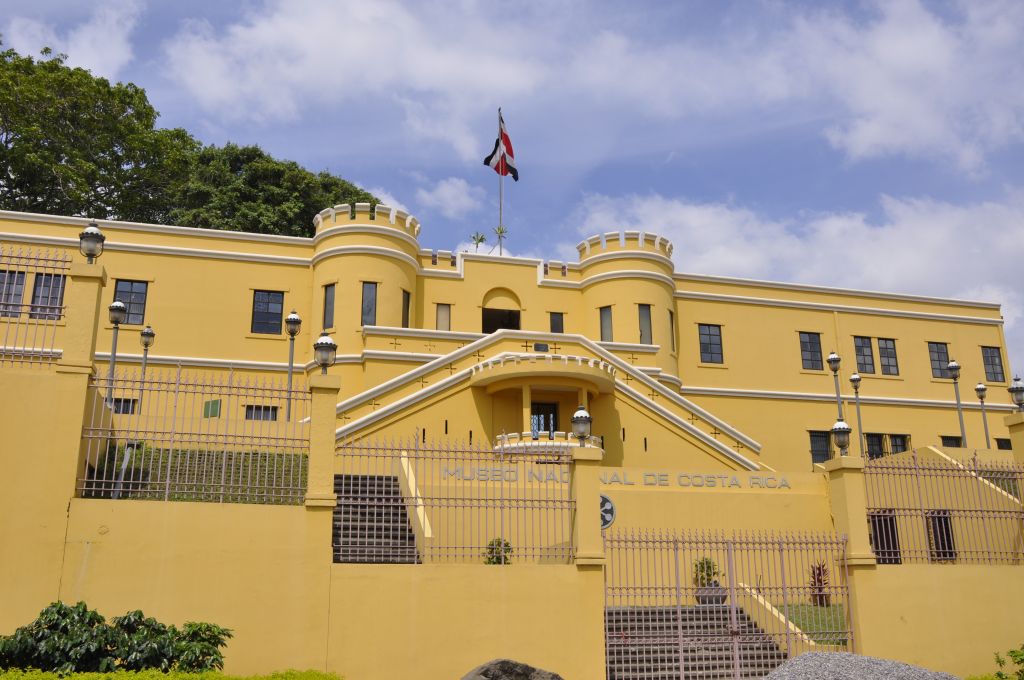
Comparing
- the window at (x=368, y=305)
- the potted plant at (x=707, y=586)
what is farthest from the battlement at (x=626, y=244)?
the potted plant at (x=707, y=586)

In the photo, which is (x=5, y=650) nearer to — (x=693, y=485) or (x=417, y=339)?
(x=693, y=485)

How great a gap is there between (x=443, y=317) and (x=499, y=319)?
85.4 inches

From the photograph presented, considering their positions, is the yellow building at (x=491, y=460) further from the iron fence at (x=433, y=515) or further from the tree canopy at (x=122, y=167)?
the tree canopy at (x=122, y=167)

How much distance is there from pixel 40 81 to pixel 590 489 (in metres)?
34.2

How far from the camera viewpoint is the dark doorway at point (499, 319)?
3450 cm

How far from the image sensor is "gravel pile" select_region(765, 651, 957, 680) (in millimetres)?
11359

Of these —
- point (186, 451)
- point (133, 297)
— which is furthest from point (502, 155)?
point (186, 451)

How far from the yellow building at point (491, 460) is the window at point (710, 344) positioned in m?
0.25

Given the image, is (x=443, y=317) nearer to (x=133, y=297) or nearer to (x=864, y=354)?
(x=133, y=297)

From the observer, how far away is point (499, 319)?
34.7m

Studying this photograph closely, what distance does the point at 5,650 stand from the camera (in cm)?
1075

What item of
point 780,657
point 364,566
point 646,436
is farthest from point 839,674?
point 646,436

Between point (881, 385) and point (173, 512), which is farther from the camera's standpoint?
point (881, 385)

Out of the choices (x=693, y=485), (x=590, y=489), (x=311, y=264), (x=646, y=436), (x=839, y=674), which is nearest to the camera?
(x=839, y=674)
